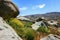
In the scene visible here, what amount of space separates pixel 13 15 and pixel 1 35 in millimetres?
8496

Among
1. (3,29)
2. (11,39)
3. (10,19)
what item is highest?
(10,19)

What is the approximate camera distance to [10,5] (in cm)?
1783

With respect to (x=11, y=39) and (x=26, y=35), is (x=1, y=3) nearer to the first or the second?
(x=26, y=35)

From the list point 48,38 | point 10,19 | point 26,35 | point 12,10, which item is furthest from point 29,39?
point 10,19

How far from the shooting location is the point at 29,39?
50.6ft

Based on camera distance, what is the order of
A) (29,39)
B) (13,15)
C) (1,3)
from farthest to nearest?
(13,15) < (1,3) < (29,39)

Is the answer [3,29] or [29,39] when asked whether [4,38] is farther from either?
[29,39]

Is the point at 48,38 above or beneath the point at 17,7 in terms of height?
beneath

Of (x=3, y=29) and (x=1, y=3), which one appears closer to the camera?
(x=3, y=29)

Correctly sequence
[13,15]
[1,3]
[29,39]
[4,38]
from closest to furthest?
[4,38] → [29,39] → [1,3] → [13,15]

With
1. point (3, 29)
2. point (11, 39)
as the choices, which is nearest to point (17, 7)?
point (3, 29)

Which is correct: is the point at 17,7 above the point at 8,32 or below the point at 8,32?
above

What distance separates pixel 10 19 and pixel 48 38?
17.2 feet

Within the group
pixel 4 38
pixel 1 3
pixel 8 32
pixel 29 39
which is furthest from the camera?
pixel 1 3
